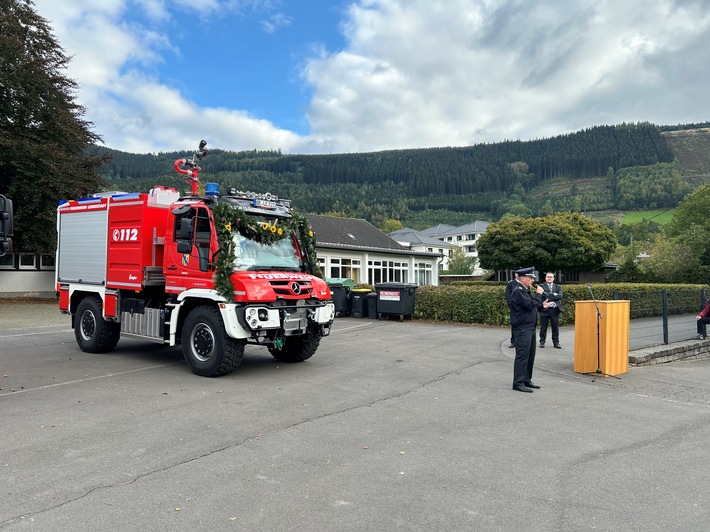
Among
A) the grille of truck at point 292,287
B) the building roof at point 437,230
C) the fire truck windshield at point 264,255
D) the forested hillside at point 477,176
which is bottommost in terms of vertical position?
the grille of truck at point 292,287

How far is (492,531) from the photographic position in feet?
12.1

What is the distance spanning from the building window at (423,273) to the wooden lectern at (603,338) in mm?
34142

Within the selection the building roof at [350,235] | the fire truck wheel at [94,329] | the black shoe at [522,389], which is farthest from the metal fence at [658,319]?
the building roof at [350,235]

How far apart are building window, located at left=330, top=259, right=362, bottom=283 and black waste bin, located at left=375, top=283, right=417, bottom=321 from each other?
1737 centimetres

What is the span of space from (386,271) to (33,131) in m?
24.5

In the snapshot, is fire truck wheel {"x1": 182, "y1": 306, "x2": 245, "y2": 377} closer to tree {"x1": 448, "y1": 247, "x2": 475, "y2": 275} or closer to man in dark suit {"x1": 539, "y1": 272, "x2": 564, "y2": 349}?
man in dark suit {"x1": 539, "y1": 272, "x2": 564, "y2": 349}

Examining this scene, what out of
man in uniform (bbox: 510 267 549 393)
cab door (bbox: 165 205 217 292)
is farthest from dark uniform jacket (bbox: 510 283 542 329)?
cab door (bbox: 165 205 217 292)

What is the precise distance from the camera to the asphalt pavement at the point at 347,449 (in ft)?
12.9

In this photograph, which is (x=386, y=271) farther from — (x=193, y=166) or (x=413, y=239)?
(x=413, y=239)

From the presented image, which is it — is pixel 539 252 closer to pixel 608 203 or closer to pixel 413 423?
pixel 413 423

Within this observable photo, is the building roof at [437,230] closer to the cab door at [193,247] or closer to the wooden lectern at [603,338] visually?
the wooden lectern at [603,338]

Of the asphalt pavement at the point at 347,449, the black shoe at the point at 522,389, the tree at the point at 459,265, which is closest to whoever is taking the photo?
the asphalt pavement at the point at 347,449

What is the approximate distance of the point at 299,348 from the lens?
1041cm

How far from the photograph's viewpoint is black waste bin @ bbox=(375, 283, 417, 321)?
2017 centimetres
